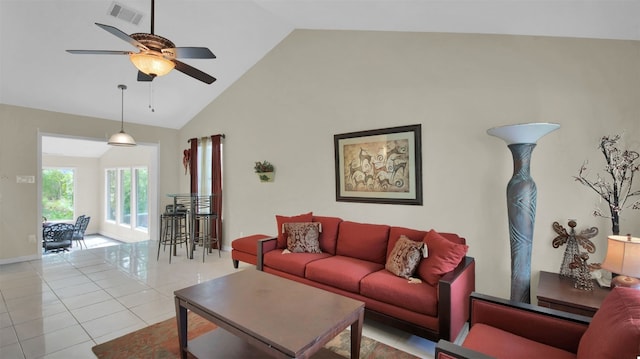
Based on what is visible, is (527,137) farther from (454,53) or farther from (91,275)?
(91,275)

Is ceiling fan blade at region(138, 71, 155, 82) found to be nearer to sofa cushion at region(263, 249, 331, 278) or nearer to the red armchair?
sofa cushion at region(263, 249, 331, 278)

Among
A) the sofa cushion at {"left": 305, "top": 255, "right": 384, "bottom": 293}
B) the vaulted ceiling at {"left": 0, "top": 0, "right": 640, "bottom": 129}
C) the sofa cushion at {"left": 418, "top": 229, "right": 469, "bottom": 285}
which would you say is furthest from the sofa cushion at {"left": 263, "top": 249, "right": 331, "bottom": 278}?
the vaulted ceiling at {"left": 0, "top": 0, "right": 640, "bottom": 129}

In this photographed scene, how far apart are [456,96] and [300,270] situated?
2531 millimetres

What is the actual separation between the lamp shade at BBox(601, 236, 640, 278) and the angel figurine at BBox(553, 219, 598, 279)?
55cm

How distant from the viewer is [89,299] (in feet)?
11.1

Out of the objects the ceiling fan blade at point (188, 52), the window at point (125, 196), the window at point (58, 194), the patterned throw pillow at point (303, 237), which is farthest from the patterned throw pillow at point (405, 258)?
the window at point (58, 194)

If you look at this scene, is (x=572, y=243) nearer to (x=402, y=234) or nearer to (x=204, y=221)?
(x=402, y=234)

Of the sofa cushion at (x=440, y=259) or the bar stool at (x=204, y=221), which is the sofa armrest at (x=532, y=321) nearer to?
the sofa cushion at (x=440, y=259)

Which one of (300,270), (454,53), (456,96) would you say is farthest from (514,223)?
(300,270)

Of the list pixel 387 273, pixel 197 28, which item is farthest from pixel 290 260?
pixel 197 28

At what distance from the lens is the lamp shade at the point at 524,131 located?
7.66ft

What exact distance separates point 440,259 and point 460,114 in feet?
5.14

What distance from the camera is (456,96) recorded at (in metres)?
3.14

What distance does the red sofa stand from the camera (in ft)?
7.59
